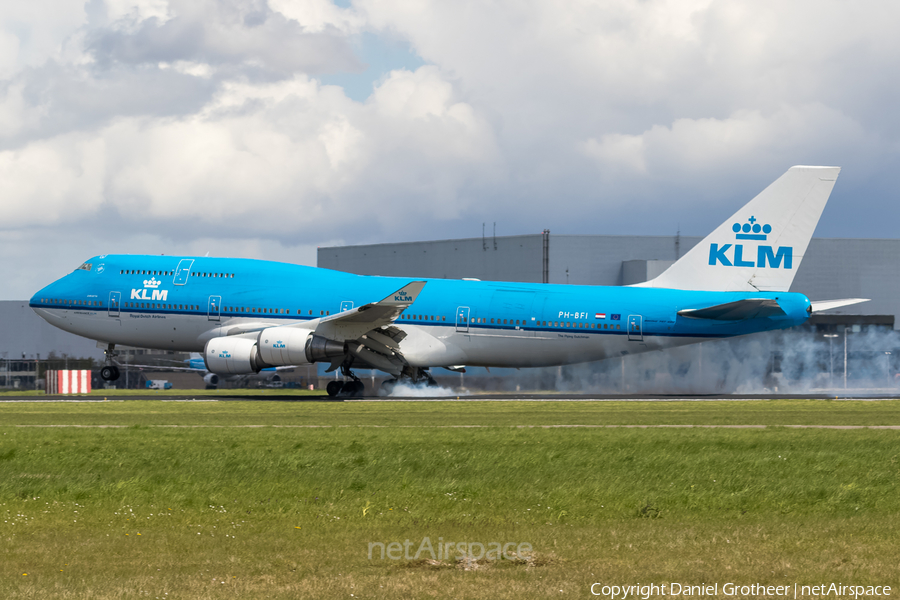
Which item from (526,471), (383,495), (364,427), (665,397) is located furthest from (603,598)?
(665,397)

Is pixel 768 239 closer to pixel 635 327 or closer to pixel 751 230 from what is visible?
pixel 751 230

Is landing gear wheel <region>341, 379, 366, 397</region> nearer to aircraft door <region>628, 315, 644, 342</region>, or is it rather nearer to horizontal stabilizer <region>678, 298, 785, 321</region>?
aircraft door <region>628, 315, 644, 342</region>

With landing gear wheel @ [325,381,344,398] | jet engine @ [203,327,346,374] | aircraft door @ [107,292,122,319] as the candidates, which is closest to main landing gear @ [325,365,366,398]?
landing gear wheel @ [325,381,344,398]

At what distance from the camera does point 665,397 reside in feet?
155

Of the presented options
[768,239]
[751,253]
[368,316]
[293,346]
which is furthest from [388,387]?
[768,239]

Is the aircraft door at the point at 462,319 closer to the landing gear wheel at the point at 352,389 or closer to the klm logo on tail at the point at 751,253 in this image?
the landing gear wheel at the point at 352,389

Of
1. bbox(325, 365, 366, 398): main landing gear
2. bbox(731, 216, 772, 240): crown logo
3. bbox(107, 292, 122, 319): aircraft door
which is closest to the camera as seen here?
bbox(325, 365, 366, 398): main landing gear

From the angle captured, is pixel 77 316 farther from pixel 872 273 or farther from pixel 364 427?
pixel 872 273

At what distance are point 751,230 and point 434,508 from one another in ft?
130

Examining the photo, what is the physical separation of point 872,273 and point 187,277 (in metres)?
80.2

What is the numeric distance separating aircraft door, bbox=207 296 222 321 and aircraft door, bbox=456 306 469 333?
39.1ft

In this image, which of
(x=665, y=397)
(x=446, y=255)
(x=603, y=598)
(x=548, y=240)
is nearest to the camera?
(x=603, y=598)

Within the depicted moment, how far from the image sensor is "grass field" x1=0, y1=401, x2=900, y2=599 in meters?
9.73

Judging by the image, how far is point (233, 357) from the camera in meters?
45.7
